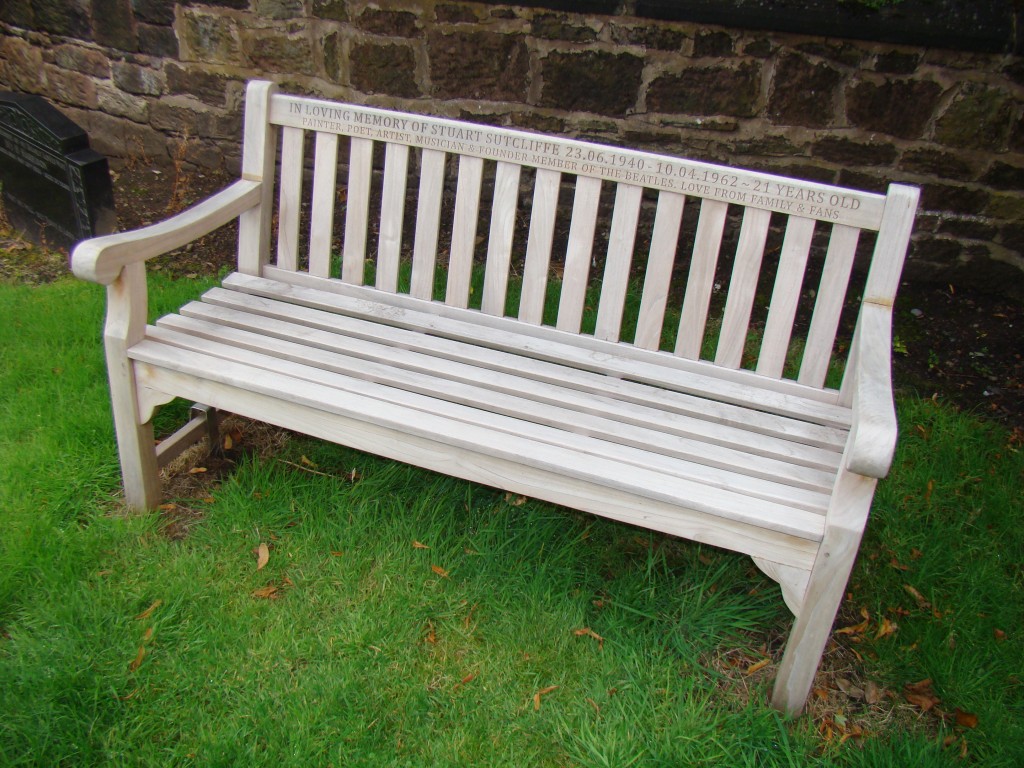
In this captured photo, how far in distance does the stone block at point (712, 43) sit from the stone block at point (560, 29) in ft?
1.56

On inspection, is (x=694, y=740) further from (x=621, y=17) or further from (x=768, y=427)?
(x=621, y=17)

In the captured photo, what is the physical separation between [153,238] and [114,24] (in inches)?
113

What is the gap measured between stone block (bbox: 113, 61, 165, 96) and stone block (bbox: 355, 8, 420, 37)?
4.28 ft

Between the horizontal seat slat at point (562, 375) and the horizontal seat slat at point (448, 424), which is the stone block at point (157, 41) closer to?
the horizontal seat slat at point (562, 375)

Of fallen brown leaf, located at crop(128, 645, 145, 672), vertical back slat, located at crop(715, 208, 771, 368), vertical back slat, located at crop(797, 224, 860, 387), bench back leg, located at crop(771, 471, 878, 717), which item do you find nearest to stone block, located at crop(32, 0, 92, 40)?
fallen brown leaf, located at crop(128, 645, 145, 672)

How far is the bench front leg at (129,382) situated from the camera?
247cm

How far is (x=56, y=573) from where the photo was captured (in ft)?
8.08

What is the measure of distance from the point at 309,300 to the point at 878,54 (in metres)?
2.76

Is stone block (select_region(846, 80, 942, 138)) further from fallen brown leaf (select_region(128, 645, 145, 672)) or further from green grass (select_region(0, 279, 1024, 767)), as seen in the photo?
fallen brown leaf (select_region(128, 645, 145, 672))

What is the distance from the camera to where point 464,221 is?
9.13ft

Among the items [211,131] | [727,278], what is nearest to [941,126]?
[727,278]

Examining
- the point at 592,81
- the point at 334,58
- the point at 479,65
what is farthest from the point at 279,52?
the point at 592,81

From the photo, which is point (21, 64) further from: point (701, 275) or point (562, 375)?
point (701, 275)

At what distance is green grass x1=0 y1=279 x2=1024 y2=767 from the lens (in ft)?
7.02
